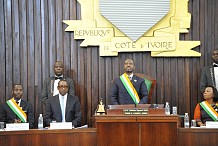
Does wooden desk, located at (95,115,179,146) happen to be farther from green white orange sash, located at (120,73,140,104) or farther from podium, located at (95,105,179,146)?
green white orange sash, located at (120,73,140,104)

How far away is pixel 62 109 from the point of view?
18.5ft

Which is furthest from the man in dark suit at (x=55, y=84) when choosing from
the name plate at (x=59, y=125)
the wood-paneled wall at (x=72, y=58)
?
the name plate at (x=59, y=125)

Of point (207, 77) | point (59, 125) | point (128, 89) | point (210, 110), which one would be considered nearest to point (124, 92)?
point (128, 89)

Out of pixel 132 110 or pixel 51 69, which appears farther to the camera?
pixel 51 69

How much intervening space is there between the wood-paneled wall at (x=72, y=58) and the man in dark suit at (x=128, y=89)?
1.11 metres

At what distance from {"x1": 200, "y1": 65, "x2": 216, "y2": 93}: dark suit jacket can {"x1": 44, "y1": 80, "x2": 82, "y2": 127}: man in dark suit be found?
7.04 ft

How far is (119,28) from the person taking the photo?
22.2 ft

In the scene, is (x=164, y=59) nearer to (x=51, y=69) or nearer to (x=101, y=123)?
(x=51, y=69)

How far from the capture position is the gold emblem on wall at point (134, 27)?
22.2 feet

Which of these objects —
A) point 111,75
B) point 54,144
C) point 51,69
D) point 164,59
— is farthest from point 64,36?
point 54,144

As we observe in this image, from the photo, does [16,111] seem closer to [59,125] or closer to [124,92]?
[59,125]

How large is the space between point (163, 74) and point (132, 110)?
2.44 metres

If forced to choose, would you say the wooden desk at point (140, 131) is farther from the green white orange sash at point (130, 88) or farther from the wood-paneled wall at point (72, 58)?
the wood-paneled wall at point (72, 58)

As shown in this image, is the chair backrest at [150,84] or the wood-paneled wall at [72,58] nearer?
the chair backrest at [150,84]
